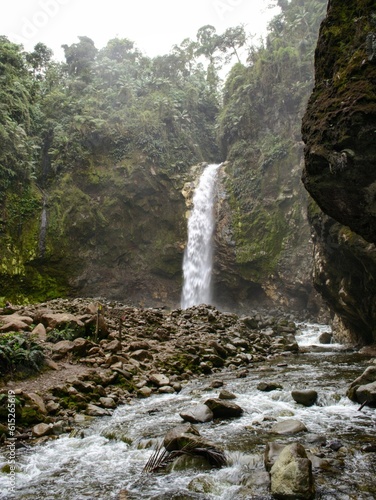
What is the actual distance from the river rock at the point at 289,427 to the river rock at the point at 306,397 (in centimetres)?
108

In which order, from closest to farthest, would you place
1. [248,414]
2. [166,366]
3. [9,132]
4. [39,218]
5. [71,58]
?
[248,414], [166,366], [9,132], [39,218], [71,58]

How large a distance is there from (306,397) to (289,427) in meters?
1.27

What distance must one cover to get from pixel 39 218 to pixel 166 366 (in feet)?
45.8

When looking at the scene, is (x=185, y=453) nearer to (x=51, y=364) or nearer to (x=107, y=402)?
(x=107, y=402)

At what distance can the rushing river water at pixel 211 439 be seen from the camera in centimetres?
329

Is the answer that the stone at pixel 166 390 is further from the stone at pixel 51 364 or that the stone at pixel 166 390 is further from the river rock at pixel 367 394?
the river rock at pixel 367 394

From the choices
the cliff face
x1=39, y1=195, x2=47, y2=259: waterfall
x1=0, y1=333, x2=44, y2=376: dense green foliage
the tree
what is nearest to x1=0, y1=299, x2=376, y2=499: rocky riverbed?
x1=0, y1=333, x2=44, y2=376: dense green foliage

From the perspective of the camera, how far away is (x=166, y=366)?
872 centimetres

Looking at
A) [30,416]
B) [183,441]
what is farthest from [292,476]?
[30,416]

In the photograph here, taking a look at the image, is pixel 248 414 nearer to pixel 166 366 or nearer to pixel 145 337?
pixel 166 366

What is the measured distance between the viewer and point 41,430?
490 centimetres

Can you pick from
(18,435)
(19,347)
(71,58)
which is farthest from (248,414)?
(71,58)

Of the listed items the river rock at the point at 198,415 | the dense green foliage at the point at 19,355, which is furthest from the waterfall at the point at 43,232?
the river rock at the point at 198,415

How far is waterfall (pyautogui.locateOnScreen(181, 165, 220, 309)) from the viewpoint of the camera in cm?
2133
